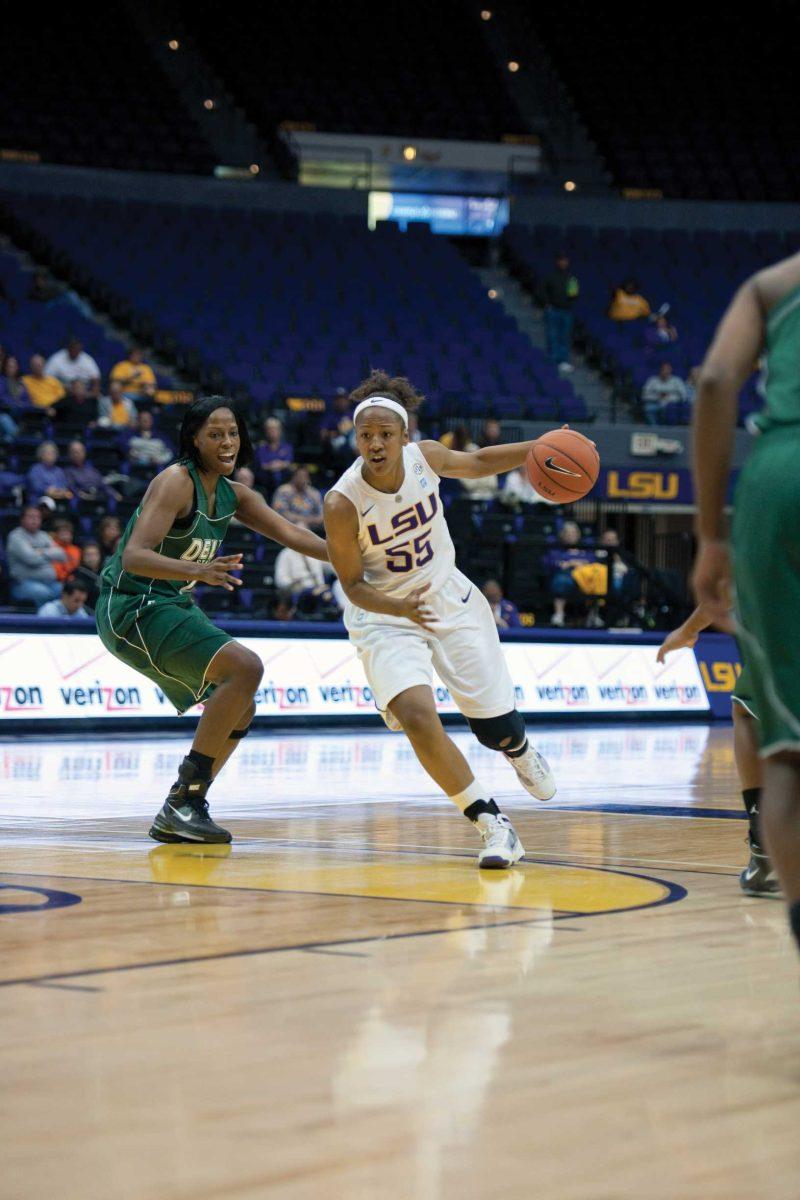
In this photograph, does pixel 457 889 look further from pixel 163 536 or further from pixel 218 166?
pixel 218 166

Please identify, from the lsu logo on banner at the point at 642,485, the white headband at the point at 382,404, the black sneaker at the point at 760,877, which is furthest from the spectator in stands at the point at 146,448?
the black sneaker at the point at 760,877

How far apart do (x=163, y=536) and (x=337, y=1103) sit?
15.2 ft

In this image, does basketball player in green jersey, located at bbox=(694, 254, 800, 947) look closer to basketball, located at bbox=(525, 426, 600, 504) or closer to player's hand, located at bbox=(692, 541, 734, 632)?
player's hand, located at bbox=(692, 541, 734, 632)

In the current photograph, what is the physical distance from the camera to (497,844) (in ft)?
22.2

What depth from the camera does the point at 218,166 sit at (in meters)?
29.9

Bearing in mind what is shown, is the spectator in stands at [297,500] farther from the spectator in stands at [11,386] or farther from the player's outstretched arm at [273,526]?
the player's outstretched arm at [273,526]

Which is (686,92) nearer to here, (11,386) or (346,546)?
(11,386)

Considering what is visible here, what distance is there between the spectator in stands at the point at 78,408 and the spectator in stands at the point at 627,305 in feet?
37.0

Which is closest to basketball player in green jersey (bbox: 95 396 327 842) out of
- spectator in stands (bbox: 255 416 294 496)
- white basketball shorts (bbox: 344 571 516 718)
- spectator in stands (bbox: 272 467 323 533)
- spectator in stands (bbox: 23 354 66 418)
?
white basketball shorts (bbox: 344 571 516 718)

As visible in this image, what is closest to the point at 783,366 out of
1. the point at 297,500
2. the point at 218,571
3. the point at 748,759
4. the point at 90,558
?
the point at 748,759

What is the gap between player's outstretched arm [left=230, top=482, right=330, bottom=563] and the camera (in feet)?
25.8

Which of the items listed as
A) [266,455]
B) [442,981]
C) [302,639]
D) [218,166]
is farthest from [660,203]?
[442,981]

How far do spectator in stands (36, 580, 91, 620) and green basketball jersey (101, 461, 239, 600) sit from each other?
7.50 m

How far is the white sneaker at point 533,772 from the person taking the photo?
7.42m
